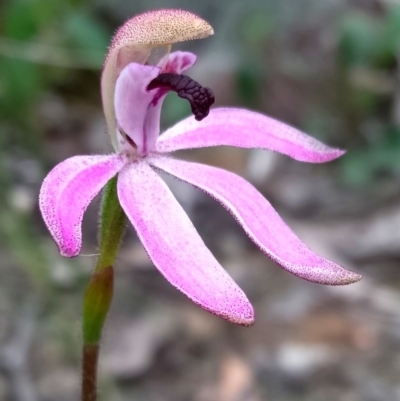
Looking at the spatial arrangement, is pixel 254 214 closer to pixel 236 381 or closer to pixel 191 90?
pixel 191 90

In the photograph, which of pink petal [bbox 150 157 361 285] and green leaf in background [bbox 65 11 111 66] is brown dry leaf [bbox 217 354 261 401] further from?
pink petal [bbox 150 157 361 285]

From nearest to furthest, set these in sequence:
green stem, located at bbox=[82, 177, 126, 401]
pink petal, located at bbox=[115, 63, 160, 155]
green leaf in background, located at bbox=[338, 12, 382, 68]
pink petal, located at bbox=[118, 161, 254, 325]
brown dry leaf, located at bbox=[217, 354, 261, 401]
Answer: pink petal, located at bbox=[118, 161, 254, 325], green stem, located at bbox=[82, 177, 126, 401], pink petal, located at bbox=[115, 63, 160, 155], brown dry leaf, located at bbox=[217, 354, 261, 401], green leaf in background, located at bbox=[338, 12, 382, 68]

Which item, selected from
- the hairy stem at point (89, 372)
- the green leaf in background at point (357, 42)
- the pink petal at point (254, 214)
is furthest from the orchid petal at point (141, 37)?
the green leaf in background at point (357, 42)

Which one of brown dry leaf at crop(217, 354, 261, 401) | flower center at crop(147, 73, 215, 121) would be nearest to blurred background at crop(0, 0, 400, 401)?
brown dry leaf at crop(217, 354, 261, 401)

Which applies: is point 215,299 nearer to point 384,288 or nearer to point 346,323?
point 346,323

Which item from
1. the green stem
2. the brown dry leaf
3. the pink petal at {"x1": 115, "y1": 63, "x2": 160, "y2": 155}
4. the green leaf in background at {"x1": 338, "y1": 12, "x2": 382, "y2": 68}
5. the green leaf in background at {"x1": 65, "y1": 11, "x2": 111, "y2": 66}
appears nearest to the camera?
the green stem

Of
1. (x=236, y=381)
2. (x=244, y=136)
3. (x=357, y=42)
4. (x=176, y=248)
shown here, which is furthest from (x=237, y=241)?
(x=176, y=248)

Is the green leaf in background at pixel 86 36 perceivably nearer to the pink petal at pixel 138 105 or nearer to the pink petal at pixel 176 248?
the pink petal at pixel 138 105
